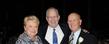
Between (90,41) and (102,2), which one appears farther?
(102,2)

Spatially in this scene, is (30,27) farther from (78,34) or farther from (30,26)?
(78,34)

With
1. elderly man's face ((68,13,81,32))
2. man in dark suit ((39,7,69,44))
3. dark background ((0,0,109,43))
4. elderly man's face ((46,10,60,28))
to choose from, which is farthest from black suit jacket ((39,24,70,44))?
dark background ((0,0,109,43))

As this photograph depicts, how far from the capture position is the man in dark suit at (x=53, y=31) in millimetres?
4715

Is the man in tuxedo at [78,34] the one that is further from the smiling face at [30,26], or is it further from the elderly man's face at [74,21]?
the smiling face at [30,26]

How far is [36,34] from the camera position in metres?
4.57

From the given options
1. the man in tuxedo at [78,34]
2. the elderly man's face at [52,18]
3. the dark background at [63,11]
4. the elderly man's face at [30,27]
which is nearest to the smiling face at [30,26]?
the elderly man's face at [30,27]

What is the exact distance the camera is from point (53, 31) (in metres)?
4.79

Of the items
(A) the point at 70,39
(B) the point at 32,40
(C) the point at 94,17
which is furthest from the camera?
(C) the point at 94,17

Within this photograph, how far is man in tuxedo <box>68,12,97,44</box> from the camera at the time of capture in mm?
4484

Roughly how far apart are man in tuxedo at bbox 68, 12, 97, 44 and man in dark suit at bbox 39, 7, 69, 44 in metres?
0.22

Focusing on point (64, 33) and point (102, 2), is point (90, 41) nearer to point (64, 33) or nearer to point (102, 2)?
point (64, 33)

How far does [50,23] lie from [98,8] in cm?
640

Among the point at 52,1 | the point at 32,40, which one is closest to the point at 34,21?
the point at 32,40

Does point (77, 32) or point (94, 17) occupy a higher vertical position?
point (77, 32)
